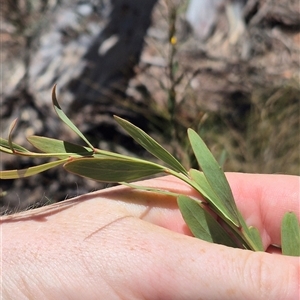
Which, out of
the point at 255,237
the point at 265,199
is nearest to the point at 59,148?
the point at 255,237

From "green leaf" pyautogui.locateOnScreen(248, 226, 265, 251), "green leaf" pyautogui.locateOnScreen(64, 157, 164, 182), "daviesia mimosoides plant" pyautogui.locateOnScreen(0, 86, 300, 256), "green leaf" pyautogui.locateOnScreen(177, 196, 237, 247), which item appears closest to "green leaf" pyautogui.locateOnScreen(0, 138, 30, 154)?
"daviesia mimosoides plant" pyautogui.locateOnScreen(0, 86, 300, 256)

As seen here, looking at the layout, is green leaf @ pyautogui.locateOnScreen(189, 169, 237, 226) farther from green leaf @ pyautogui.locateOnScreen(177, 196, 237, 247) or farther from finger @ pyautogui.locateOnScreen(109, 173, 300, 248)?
finger @ pyautogui.locateOnScreen(109, 173, 300, 248)

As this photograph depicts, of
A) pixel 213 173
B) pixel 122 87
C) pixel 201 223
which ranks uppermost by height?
pixel 213 173

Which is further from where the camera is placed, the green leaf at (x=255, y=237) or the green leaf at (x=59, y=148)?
the green leaf at (x=255, y=237)

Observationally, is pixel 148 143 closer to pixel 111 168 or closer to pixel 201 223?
pixel 111 168

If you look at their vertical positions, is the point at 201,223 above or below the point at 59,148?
below

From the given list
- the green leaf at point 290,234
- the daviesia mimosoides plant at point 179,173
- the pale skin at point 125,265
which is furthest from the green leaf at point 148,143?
the green leaf at point 290,234

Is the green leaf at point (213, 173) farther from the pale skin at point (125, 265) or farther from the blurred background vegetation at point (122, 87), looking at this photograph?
the blurred background vegetation at point (122, 87)
